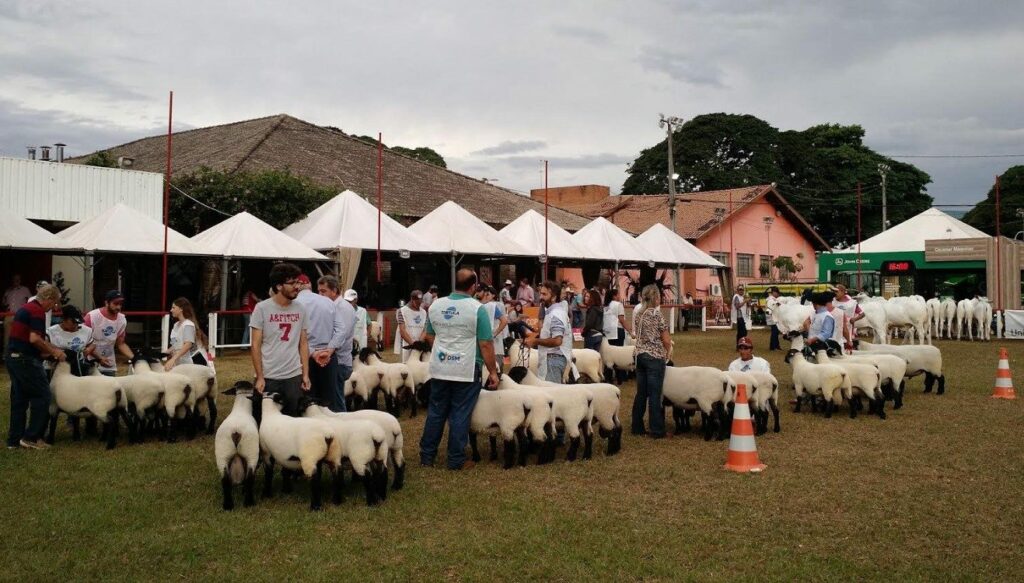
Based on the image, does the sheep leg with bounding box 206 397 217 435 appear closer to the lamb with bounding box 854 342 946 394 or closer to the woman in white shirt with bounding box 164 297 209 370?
the woman in white shirt with bounding box 164 297 209 370

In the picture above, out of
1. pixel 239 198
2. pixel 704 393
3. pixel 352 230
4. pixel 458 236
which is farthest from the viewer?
pixel 239 198

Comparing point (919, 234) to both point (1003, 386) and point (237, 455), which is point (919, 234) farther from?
point (237, 455)

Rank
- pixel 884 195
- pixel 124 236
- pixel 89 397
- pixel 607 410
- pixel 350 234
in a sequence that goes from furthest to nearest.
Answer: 1. pixel 884 195
2. pixel 350 234
3. pixel 124 236
4. pixel 89 397
5. pixel 607 410

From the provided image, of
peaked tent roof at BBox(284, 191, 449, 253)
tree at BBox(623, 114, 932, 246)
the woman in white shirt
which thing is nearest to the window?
tree at BBox(623, 114, 932, 246)

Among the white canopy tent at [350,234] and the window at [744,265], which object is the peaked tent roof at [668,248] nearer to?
the white canopy tent at [350,234]

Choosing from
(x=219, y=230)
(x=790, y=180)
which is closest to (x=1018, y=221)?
(x=790, y=180)

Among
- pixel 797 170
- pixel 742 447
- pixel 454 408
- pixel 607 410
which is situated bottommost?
pixel 742 447

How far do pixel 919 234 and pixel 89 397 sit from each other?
103ft

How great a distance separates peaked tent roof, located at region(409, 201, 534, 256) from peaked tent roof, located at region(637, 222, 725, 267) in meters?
7.01

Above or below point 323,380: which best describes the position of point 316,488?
below

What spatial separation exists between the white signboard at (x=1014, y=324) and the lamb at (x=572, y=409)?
844 inches

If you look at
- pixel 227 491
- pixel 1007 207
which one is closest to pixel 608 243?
pixel 227 491

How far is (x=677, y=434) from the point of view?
943cm

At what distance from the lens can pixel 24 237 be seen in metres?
16.5
